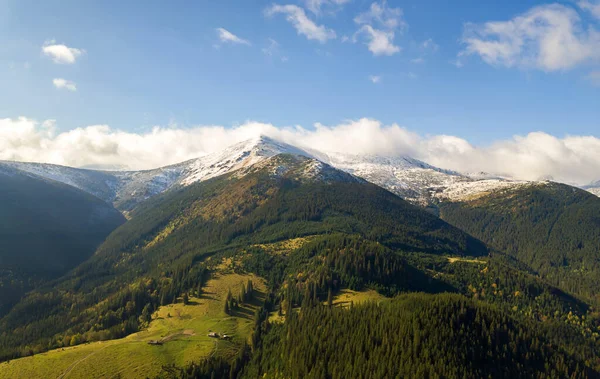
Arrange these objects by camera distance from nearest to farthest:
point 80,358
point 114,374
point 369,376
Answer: point 369,376
point 114,374
point 80,358

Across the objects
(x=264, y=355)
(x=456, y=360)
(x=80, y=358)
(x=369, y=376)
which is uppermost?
(x=456, y=360)

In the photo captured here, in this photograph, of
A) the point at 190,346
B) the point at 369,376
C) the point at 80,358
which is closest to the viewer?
the point at 369,376

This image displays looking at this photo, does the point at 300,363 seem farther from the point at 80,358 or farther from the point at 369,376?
the point at 80,358

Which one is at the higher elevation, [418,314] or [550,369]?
[418,314]

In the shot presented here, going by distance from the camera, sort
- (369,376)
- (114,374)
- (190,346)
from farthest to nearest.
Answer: (190,346) → (114,374) → (369,376)

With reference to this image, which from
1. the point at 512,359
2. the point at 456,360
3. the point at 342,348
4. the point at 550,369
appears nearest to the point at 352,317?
the point at 342,348

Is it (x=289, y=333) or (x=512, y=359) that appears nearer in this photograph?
(x=512, y=359)

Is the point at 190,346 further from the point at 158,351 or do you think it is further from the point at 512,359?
the point at 512,359

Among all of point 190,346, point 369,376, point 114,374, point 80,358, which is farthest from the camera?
point 190,346

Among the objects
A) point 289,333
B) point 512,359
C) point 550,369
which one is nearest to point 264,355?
point 289,333
